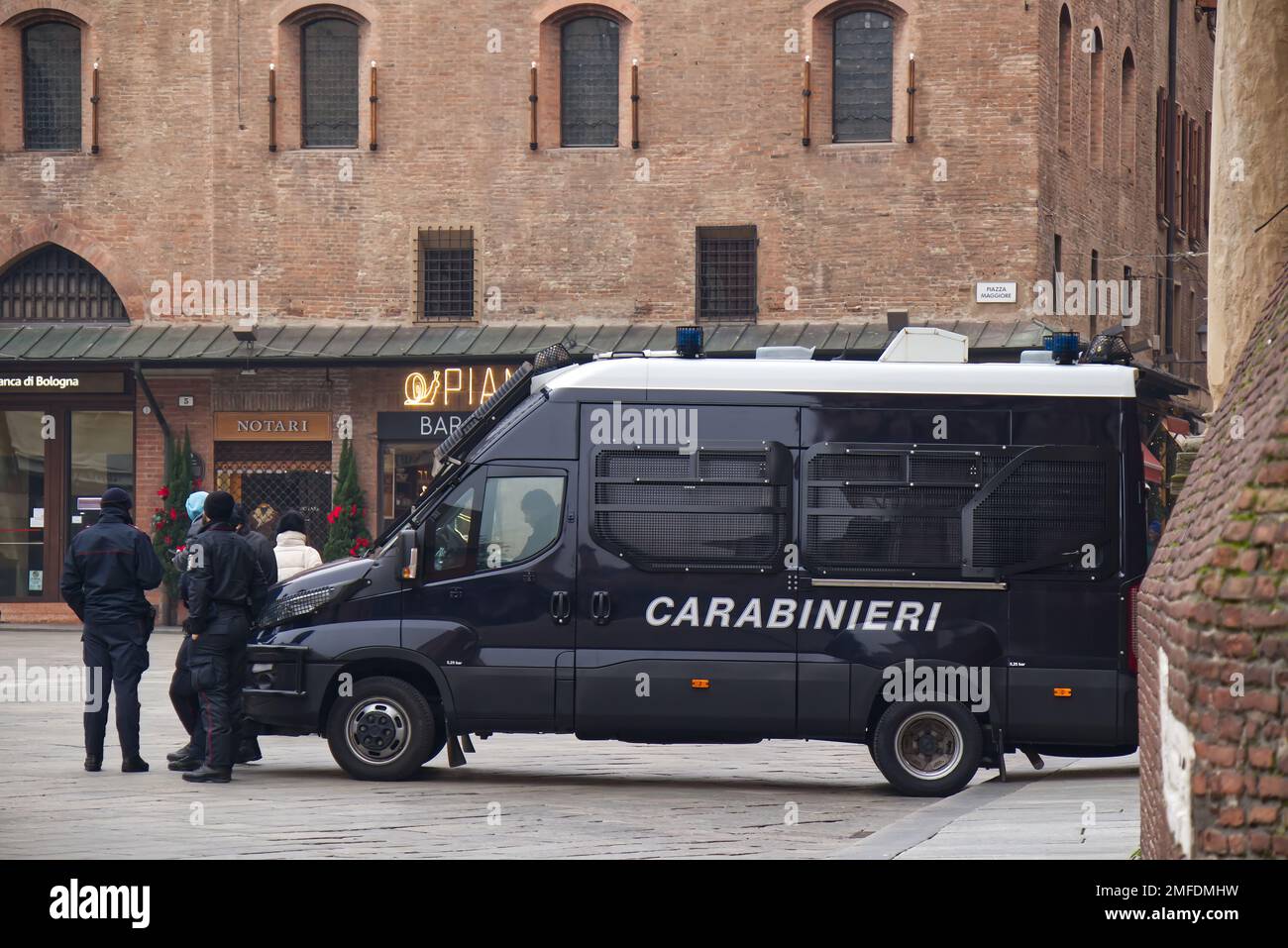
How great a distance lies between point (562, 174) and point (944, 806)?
20769 mm

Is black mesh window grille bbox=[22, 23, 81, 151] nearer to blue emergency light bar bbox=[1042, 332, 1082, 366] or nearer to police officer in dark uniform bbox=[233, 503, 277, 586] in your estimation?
police officer in dark uniform bbox=[233, 503, 277, 586]

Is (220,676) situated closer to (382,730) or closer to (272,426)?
(382,730)

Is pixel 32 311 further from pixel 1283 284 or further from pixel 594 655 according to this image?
pixel 1283 284

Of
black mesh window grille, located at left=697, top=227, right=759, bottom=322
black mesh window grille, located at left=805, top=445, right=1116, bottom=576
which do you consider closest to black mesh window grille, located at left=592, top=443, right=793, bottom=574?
black mesh window grille, located at left=805, top=445, right=1116, bottom=576

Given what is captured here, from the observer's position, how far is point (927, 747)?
13672 millimetres

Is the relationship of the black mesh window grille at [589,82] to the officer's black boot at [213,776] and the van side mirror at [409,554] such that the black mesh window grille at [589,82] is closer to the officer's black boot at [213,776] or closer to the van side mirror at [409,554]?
the van side mirror at [409,554]

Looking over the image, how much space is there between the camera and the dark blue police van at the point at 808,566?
44.2ft

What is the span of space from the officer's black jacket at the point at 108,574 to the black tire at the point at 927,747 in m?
4.93

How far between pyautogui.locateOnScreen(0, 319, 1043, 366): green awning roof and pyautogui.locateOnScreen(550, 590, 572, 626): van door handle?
17.1 m

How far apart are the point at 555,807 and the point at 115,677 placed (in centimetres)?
353

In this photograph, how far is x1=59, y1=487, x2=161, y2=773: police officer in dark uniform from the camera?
14.3 m

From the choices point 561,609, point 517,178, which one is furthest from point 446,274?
point 561,609

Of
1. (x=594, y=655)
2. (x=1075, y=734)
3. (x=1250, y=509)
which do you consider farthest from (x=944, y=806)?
(x=1250, y=509)

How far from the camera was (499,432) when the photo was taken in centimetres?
1377
